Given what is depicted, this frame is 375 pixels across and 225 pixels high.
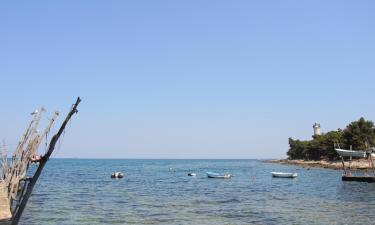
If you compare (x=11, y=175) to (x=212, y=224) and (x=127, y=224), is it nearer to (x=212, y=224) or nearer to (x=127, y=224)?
(x=127, y=224)

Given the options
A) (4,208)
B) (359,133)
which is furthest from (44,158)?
(359,133)

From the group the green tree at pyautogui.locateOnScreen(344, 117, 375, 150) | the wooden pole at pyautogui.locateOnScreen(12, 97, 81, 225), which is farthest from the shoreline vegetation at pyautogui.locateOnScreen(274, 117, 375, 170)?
the wooden pole at pyautogui.locateOnScreen(12, 97, 81, 225)

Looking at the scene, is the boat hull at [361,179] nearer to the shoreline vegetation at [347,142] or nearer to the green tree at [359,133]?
the shoreline vegetation at [347,142]

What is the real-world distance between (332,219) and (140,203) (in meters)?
20.2

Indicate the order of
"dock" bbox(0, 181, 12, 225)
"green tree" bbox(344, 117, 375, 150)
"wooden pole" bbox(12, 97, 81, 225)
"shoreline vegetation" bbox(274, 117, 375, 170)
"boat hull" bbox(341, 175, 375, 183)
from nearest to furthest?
"dock" bbox(0, 181, 12, 225) < "wooden pole" bbox(12, 97, 81, 225) < "boat hull" bbox(341, 175, 375, 183) < "shoreline vegetation" bbox(274, 117, 375, 170) < "green tree" bbox(344, 117, 375, 150)

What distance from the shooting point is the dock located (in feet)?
45.8

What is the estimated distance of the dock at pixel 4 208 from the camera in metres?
14.0

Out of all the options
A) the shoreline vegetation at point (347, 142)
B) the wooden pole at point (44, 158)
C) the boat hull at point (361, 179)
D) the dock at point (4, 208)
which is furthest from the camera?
the shoreline vegetation at point (347, 142)

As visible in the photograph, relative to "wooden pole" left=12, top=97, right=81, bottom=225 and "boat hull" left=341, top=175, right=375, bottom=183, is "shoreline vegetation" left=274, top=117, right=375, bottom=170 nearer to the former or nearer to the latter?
"boat hull" left=341, top=175, right=375, bottom=183

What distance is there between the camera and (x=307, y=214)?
37656mm

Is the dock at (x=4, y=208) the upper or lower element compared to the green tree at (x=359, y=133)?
lower

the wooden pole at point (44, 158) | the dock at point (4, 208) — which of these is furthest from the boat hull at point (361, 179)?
the dock at point (4, 208)

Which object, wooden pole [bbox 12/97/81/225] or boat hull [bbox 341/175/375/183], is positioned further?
boat hull [bbox 341/175/375/183]

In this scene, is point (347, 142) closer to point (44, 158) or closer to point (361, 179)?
point (361, 179)
